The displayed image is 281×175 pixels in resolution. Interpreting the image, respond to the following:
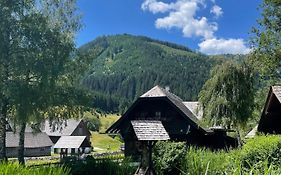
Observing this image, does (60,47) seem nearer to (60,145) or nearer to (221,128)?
(221,128)

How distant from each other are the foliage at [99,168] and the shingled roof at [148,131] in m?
1.36

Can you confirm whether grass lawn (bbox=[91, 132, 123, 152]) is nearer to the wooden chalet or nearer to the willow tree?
the wooden chalet

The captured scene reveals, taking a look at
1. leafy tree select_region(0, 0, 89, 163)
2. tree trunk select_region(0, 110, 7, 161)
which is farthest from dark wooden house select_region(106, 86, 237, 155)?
tree trunk select_region(0, 110, 7, 161)

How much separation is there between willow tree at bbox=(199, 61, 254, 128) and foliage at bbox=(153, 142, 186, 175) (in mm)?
14605

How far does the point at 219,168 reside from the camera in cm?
1247

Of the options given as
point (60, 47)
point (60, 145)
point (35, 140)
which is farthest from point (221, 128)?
point (35, 140)

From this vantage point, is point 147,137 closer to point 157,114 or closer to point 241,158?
point 241,158

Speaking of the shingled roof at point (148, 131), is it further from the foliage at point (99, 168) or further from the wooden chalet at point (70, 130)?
the wooden chalet at point (70, 130)

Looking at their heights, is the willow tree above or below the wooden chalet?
above

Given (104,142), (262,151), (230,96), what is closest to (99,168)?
(262,151)

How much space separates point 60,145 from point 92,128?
66.0m

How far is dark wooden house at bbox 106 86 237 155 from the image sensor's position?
29688 mm

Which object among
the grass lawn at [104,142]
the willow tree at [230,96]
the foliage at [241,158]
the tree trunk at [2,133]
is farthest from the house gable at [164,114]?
the grass lawn at [104,142]

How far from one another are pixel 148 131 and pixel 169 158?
2221 mm
